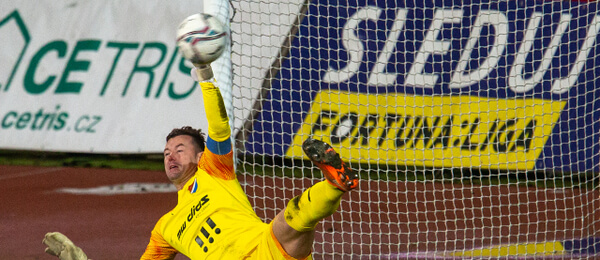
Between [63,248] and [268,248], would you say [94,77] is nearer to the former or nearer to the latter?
[63,248]

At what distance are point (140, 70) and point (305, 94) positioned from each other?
163 cm

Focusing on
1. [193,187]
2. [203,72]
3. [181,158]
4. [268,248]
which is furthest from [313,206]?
[181,158]

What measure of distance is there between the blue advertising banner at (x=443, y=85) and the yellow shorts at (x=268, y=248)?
2.70 metres

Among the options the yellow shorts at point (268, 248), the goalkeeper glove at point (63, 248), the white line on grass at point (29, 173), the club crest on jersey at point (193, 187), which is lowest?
the white line on grass at point (29, 173)

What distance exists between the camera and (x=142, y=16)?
6.45 metres

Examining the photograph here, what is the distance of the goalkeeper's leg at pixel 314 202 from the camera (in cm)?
279

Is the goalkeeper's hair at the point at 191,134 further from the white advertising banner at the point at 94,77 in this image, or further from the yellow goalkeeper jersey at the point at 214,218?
the white advertising banner at the point at 94,77

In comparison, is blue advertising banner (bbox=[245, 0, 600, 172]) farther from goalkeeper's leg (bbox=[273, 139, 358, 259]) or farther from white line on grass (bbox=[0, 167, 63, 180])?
goalkeeper's leg (bbox=[273, 139, 358, 259])

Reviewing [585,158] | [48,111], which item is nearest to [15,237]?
[48,111]

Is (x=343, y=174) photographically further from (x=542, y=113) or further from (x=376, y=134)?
(x=542, y=113)

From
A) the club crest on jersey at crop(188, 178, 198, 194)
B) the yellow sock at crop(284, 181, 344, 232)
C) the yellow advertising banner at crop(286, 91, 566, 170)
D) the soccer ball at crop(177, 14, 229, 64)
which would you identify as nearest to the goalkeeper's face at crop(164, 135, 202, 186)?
the club crest on jersey at crop(188, 178, 198, 194)

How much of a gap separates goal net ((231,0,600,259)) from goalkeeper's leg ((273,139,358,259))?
8.91ft

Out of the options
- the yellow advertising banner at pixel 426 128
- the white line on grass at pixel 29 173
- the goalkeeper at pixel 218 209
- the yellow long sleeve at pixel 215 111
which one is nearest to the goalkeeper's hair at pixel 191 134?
the goalkeeper at pixel 218 209

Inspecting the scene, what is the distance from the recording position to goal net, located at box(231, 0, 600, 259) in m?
5.89
